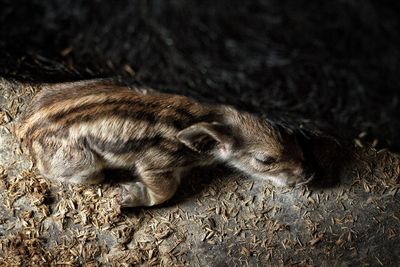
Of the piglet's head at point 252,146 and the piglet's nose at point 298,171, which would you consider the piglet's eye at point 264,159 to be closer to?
the piglet's head at point 252,146

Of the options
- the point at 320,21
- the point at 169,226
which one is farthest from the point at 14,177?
the point at 320,21

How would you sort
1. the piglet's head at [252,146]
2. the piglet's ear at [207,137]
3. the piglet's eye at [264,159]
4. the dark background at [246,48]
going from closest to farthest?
the dark background at [246,48], the piglet's ear at [207,137], the piglet's head at [252,146], the piglet's eye at [264,159]

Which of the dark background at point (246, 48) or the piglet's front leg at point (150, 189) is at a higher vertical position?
the dark background at point (246, 48)

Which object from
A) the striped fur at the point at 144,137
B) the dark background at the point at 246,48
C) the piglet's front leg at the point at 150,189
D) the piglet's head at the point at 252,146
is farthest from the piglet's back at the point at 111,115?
the dark background at the point at 246,48

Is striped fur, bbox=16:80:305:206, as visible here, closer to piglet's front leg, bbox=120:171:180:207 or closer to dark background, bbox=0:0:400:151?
piglet's front leg, bbox=120:171:180:207

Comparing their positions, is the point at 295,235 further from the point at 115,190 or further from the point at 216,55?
the point at 216,55

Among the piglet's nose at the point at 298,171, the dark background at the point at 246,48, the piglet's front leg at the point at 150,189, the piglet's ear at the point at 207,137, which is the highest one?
the dark background at the point at 246,48

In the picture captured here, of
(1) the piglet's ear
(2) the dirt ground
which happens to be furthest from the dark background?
(1) the piglet's ear

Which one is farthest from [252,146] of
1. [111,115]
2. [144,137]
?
[111,115]
